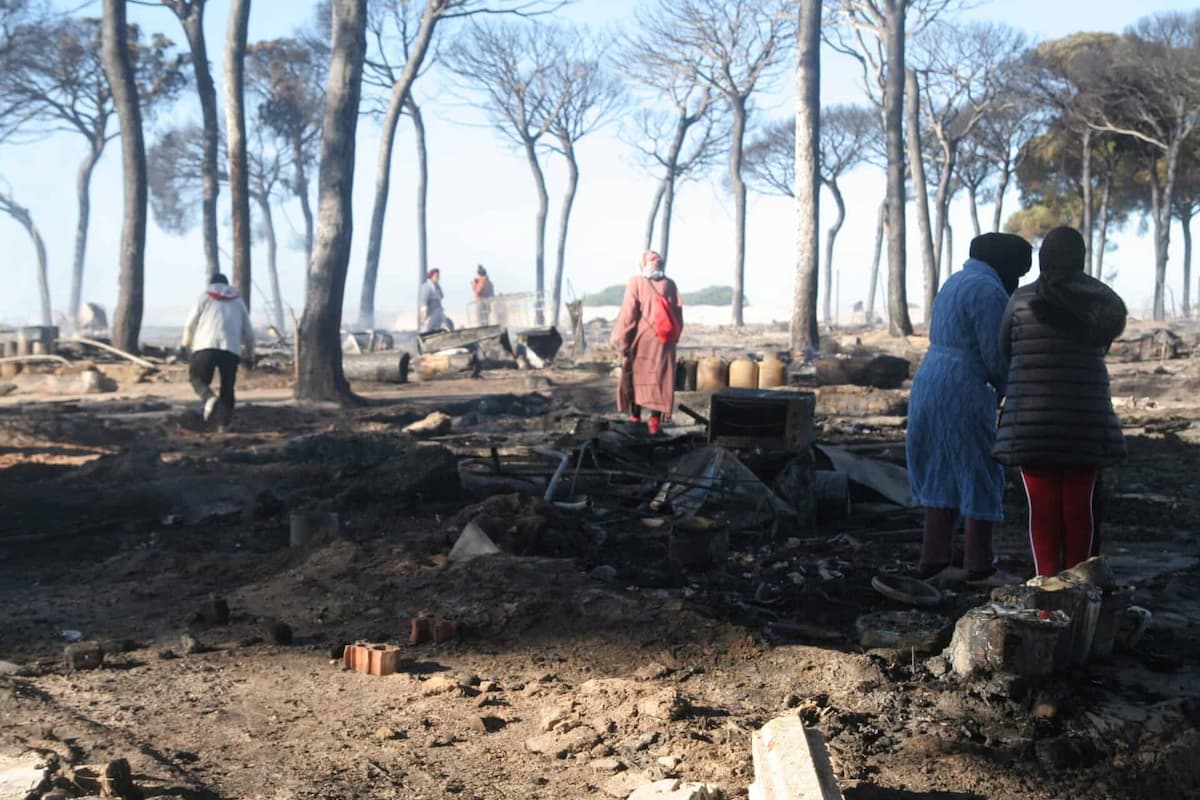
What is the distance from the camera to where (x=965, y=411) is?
547 centimetres

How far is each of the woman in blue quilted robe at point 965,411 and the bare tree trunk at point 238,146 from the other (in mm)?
16384

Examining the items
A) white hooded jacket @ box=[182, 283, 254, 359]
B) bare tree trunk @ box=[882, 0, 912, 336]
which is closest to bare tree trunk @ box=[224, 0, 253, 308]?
white hooded jacket @ box=[182, 283, 254, 359]

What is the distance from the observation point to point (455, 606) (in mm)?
5219

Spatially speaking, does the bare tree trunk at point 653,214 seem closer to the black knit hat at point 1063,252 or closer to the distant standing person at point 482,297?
the distant standing person at point 482,297

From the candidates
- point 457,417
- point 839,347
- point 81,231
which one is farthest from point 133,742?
point 81,231

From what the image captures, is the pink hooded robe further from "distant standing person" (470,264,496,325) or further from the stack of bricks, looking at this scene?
"distant standing person" (470,264,496,325)

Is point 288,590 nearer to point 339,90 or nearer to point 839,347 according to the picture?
point 339,90

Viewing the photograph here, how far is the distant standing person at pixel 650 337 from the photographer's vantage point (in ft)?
36.7

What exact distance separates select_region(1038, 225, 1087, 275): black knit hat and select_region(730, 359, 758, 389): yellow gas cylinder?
9452mm

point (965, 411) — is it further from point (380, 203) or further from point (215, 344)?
point (380, 203)

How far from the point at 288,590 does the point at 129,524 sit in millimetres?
2365

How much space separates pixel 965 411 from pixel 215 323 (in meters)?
8.47

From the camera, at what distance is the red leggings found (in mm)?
4895

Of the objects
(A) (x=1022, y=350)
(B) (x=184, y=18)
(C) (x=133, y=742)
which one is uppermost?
(B) (x=184, y=18)
